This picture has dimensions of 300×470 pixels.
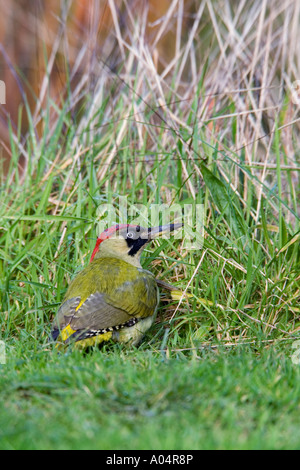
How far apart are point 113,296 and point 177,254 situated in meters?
0.84

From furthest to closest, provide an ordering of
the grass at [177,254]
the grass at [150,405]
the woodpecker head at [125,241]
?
the woodpecker head at [125,241] → the grass at [177,254] → the grass at [150,405]

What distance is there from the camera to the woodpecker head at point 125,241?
4.16m

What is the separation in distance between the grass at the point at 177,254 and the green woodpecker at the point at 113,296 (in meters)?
0.15

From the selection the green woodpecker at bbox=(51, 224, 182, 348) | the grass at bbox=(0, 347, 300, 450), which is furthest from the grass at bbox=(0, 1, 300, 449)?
the green woodpecker at bbox=(51, 224, 182, 348)

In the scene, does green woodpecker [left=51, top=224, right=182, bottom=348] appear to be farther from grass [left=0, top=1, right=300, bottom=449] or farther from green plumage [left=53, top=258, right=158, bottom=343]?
grass [left=0, top=1, right=300, bottom=449]

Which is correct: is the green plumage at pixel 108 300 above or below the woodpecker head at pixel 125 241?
below

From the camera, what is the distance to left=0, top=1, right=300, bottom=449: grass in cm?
240

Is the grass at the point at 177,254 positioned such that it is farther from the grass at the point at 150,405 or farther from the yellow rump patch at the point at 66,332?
the yellow rump patch at the point at 66,332

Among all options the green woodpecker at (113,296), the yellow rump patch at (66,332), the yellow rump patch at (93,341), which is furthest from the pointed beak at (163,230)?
the yellow rump patch at (66,332)

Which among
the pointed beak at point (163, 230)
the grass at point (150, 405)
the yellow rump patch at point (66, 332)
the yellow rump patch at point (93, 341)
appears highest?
the pointed beak at point (163, 230)

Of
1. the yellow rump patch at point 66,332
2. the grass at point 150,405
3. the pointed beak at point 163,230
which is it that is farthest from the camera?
the pointed beak at point 163,230

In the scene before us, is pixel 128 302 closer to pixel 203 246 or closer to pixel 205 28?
pixel 203 246

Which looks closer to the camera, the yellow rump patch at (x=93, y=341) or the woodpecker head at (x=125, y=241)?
the yellow rump patch at (x=93, y=341)

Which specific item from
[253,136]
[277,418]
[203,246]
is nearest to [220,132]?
[253,136]
